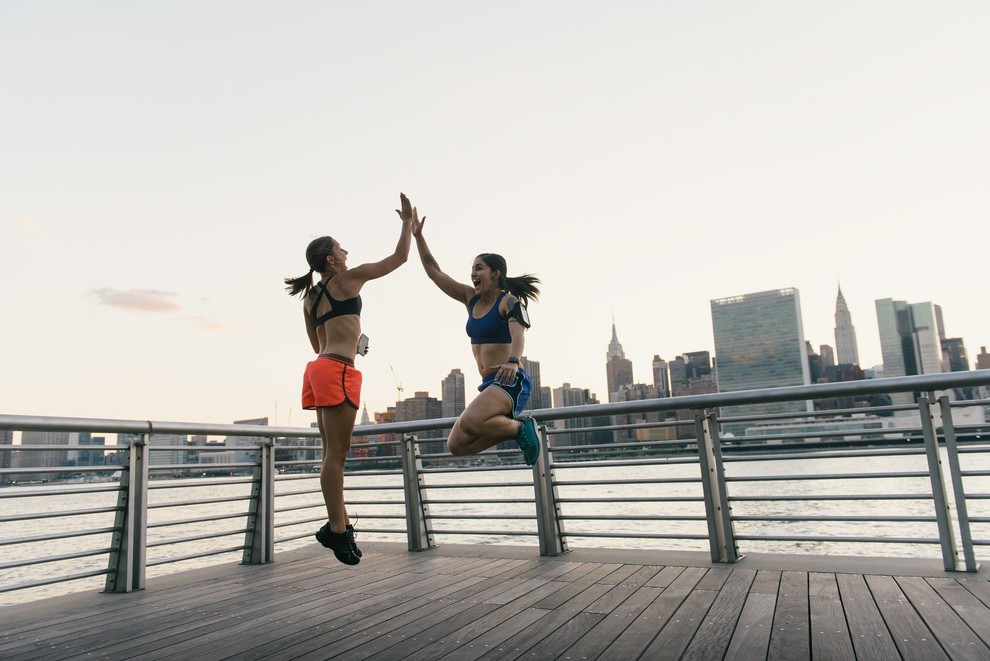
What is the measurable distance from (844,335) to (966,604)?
284 ft

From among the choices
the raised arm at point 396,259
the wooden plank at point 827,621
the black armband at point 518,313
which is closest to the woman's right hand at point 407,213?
the raised arm at point 396,259

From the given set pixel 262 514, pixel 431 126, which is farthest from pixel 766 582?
pixel 431 126

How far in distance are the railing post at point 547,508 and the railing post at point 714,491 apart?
0.92m

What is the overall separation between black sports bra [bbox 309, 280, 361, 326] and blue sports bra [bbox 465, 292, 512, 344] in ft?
2.15

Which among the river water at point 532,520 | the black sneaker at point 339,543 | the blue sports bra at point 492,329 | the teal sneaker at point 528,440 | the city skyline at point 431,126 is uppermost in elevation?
the city skyline at point 431,126

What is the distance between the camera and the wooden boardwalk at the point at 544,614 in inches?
80.3

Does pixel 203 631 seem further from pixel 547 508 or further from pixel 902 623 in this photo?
pixel 902 623

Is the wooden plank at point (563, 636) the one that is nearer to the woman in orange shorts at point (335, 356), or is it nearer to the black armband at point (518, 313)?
the woman in orange shorts at point (335, 356)

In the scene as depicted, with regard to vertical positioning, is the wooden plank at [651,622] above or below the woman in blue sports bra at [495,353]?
below

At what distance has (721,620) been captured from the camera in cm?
231

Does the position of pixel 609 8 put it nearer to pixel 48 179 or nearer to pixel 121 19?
pixel 121 19

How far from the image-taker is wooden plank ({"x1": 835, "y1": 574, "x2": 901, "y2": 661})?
189cm

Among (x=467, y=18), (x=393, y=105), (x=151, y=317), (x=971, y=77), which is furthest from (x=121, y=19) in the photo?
(x=151, y=317)

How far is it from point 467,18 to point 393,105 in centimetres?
166
